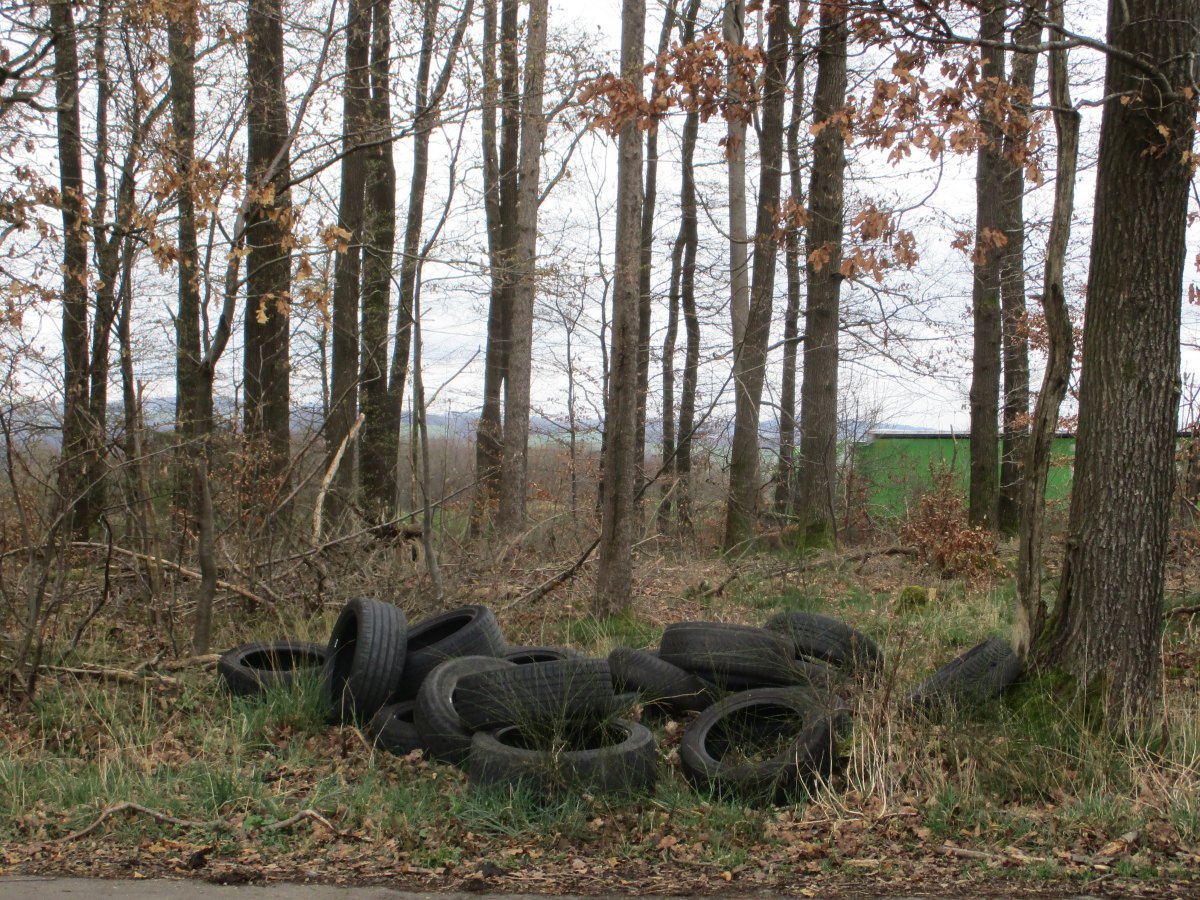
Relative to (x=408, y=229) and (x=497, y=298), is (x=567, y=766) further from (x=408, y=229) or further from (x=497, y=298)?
(x=497, y=298)

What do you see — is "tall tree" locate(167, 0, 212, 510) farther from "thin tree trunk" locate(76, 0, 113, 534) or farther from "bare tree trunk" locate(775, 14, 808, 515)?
"bare tree trunk" locate(775, 14, 808, 515)

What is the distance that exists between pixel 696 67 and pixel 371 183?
12.3 metres

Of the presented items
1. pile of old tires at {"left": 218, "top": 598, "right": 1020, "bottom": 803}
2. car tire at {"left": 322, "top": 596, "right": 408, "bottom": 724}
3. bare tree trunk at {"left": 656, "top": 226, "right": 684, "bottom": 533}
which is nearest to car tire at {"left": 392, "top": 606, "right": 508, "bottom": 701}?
pile of old tires at {"left": 218, "top": 598, "right": 1020, "bottom": 803}

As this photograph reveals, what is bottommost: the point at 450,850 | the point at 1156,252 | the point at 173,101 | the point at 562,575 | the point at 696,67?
the point at 450,850

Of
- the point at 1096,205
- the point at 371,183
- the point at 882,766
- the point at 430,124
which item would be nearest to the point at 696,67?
the point at 1096,205

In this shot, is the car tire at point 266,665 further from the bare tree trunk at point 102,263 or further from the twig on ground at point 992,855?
the twig on ground at point 992,855

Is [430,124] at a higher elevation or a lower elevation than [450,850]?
higher

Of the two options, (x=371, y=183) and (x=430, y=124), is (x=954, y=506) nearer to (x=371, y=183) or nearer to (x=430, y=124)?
(x=430, y=124)

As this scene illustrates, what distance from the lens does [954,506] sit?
14672 millimetres

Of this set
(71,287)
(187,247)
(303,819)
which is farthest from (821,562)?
(71,287)

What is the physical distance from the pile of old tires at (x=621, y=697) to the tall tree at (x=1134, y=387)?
67 centimetres

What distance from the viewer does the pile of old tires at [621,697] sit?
5.81 metres

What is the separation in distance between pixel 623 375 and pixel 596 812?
5313mm

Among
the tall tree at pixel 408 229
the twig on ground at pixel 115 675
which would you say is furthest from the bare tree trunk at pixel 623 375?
the twig on ground at pixel 115 675
